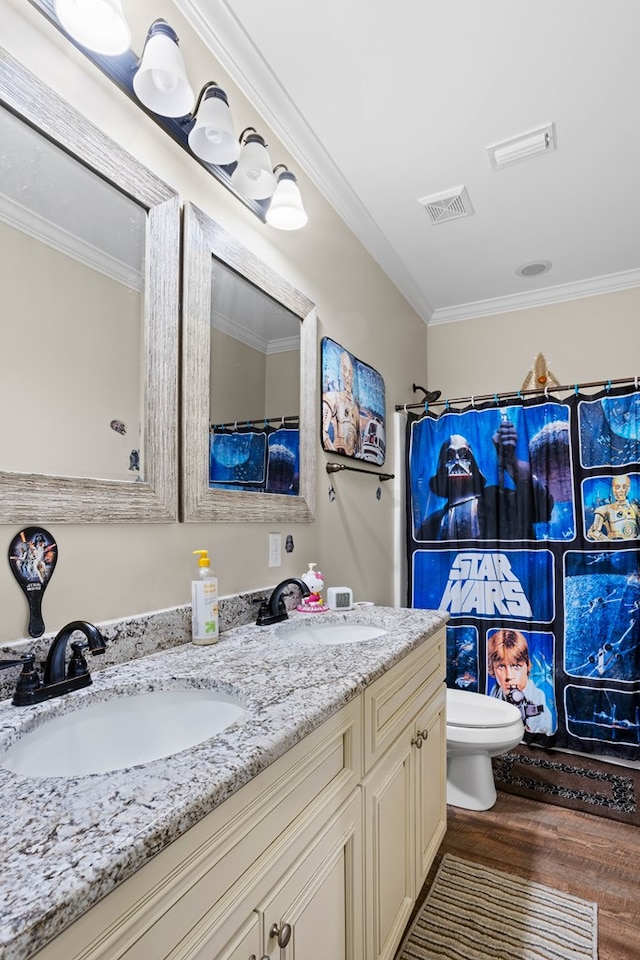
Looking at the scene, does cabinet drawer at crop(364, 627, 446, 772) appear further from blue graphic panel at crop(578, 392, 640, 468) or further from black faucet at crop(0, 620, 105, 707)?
blue graphic panel at crop(578, 392, 640, 468)

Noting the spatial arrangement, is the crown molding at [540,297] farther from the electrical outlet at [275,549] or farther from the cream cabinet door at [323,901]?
the cream cabinet door at [323,901]

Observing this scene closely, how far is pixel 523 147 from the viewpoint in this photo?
76.5 inches

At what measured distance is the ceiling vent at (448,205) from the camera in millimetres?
2203

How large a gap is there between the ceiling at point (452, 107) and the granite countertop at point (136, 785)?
170 centimetres

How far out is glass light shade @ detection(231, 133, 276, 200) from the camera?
150 centimetres

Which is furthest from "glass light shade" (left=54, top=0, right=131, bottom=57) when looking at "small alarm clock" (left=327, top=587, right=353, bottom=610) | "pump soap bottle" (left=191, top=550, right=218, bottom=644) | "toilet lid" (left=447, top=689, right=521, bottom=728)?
"toilet lid" (left=447, top=689, right=521, bottom=728)

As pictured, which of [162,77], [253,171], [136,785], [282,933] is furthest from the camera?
[253,171]

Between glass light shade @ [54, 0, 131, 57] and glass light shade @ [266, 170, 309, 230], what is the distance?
0.58 m

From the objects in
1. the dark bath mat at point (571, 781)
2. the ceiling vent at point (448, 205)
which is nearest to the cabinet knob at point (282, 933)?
the dark bath mat at point (571, 781)

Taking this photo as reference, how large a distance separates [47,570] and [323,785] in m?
0.66

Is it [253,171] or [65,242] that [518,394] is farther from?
[65,242]

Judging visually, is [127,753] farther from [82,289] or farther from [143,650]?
[82,289]

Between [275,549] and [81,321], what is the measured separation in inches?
36.4

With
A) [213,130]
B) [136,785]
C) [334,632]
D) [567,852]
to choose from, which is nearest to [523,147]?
[213,130]
